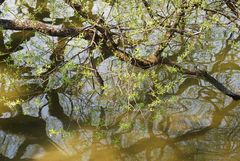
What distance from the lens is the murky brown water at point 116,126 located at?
509 cm

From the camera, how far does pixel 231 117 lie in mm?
5746

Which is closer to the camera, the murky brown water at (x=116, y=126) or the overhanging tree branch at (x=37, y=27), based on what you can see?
the murky brown water at (x=116, y=126)

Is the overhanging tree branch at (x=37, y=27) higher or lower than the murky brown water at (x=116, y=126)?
higher

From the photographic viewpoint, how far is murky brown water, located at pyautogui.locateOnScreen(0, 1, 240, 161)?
509cm

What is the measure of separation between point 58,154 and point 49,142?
10.1 inches

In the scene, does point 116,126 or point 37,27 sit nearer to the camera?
point 116,126

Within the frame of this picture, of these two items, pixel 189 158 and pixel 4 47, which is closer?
pixel 189 158

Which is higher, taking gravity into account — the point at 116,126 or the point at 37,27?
the point at 37,27

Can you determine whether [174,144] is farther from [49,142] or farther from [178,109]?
[49,142]

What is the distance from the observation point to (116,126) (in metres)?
5.47

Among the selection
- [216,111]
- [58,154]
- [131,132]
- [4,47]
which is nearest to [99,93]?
[131,132]

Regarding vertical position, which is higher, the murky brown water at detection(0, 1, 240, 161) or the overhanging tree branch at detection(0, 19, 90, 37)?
the overhanging tree branch at detection(0, 19, 90, 37)

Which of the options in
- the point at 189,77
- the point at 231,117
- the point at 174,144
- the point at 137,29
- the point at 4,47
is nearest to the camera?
the point at 137,29

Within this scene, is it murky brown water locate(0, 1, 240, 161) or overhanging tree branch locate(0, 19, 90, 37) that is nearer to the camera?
murky brown water locate(0, 1, 240, 161)
